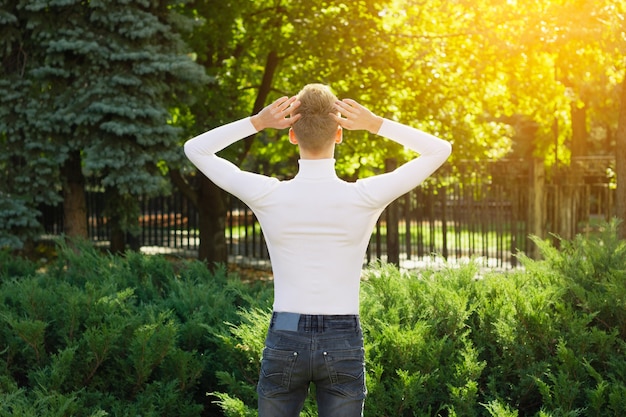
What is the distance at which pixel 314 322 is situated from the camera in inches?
126

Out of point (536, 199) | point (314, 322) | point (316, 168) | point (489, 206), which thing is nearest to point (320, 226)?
point (316, 168)

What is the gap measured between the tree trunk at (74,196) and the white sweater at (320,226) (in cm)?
1161

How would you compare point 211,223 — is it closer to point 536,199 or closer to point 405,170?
point 536,199

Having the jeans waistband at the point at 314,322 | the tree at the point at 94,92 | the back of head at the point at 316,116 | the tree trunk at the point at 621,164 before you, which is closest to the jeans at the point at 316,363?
the jeans waistband at the point at 314,322

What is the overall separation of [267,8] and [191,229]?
7.11 meters

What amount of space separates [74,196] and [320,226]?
12003mm

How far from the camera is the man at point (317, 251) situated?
3182mm

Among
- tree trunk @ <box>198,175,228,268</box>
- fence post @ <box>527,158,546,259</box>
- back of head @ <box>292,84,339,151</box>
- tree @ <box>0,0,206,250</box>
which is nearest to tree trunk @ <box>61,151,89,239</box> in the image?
tree @ <box>0,0,206,250</box>

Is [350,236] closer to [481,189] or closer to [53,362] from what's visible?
[53,362]

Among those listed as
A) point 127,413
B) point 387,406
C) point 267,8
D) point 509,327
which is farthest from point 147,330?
point 267,8

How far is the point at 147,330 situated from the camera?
203 inches

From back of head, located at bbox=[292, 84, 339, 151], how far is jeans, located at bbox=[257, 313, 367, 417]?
2.21 ft

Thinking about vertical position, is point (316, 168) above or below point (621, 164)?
below

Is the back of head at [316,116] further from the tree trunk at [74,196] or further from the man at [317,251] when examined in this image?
the tree trunk at [74,196]
